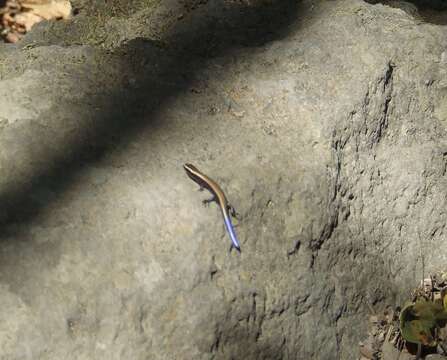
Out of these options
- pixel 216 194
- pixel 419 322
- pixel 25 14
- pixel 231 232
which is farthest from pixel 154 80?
pixel 419 322

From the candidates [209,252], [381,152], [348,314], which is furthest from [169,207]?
[381,152]

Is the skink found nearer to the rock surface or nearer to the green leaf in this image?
the rock surface

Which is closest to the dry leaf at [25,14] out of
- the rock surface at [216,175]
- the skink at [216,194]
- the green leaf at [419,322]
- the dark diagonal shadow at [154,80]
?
the rock surface at [216,175]

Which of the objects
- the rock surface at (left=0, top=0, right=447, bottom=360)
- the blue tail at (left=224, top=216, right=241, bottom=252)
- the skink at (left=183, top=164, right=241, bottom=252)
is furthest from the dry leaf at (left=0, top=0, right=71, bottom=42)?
the blue tail at (left=224, top=216, right=241, bottom=252)

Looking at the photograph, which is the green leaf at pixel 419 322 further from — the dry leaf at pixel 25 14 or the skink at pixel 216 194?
the dry leaf at pixel 25 14

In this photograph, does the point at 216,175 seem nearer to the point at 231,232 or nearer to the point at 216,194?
the point at 216,194
